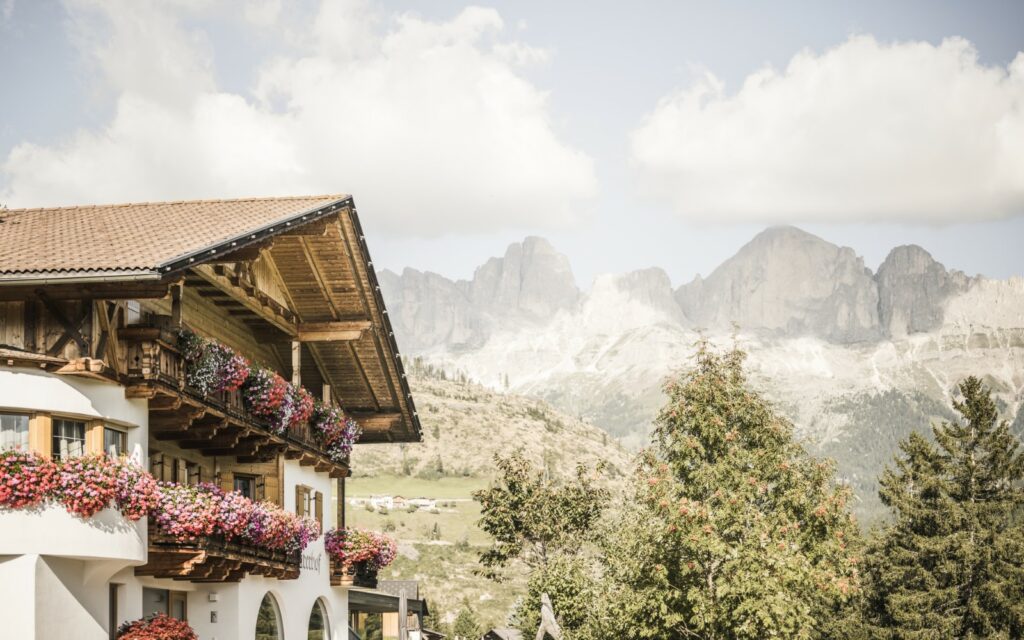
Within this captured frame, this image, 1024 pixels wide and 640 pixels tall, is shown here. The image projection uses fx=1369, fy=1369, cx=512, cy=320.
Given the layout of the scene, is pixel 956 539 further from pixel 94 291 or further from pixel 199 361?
pixel 94 291

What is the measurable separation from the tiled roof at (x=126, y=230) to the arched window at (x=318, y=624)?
402 inches

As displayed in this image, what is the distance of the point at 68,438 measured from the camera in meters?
18.6

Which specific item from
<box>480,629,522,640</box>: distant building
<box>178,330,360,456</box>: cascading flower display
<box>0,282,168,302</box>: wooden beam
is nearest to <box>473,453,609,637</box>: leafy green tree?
<box>480,629,522,640</box>: distant building

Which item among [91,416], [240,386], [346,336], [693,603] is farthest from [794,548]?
[91,416]

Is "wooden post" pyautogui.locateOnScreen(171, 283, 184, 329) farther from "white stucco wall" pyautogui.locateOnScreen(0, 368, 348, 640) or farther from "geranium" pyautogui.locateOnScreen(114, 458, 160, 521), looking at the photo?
"geranium" pyautogui.locateOnScreen(114, 458, 160, 521)

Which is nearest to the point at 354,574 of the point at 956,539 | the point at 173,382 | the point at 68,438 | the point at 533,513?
the point at 173,382

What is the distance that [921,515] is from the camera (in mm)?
61375

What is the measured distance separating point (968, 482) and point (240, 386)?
152 ft

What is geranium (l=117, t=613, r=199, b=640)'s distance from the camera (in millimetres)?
20031

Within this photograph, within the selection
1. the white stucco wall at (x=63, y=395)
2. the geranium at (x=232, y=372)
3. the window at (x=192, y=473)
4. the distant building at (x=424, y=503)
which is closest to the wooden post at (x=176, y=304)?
the geranium at (x=232, y=372)

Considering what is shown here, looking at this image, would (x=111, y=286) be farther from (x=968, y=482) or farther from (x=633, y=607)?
(x=968, y=482)

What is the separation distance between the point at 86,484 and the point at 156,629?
3609 millimetres

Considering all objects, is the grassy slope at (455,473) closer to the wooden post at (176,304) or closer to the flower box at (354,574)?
the flower box at (354,574)

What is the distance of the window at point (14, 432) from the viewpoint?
1778 cm
